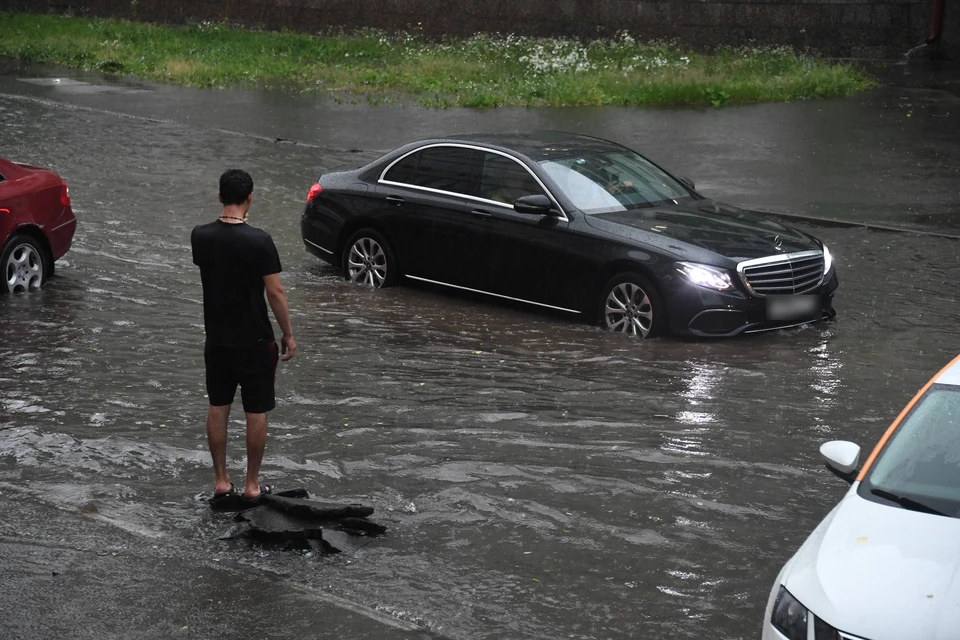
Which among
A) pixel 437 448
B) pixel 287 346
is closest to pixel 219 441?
pixel 287 346

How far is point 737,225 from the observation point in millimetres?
11977

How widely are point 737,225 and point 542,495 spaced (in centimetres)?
517

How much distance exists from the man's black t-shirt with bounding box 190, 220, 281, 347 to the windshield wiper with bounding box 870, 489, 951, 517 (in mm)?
3073

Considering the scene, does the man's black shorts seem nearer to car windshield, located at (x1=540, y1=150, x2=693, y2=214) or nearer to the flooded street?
the flooded street

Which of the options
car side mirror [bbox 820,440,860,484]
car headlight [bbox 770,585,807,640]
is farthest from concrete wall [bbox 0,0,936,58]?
car headlight [bbox 770,585,807,640]

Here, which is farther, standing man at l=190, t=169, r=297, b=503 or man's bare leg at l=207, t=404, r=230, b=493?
man's bare leg at l=207, t=404, r=230, b=493

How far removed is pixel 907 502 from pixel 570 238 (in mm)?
6700

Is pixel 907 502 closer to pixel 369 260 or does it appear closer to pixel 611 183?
pixel 611 183

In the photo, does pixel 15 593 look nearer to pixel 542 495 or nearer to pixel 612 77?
pixel 542 495

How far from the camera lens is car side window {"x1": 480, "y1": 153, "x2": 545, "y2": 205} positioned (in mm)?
12312

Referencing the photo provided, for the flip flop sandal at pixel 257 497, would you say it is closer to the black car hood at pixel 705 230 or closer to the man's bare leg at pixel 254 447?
the man's bare leg at pixel 254 447

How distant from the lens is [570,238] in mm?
11812

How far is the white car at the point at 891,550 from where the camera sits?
15.0 ft

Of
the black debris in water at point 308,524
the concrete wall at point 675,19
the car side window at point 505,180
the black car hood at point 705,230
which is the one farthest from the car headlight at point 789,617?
the concrete wall at point 675,19
